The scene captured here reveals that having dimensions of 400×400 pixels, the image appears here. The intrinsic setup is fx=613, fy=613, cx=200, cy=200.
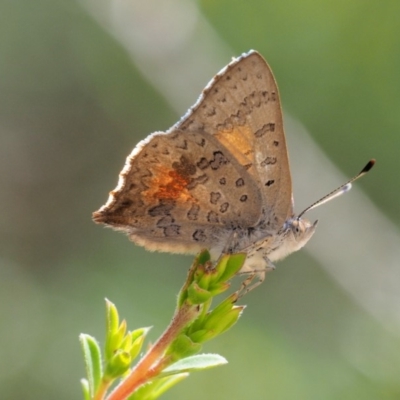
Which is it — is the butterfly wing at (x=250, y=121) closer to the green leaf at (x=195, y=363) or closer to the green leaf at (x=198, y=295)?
the green leaf at (x=198, y=295)

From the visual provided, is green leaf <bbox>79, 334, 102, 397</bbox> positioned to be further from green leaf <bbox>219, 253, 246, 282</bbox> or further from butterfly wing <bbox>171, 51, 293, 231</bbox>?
butterfly wing <bbox>171, 51, 293, 231</bbox>

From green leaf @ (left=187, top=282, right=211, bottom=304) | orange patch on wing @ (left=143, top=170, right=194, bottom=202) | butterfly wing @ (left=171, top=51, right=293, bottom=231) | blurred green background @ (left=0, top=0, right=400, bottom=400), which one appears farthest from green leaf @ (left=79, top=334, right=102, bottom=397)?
blurred green background @ (left=0, top=0, right=400, bottom=400)

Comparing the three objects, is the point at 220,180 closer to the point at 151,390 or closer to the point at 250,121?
the point at 250,121

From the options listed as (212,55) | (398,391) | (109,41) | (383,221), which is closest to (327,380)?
(398,391)

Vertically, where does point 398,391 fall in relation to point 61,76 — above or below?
below

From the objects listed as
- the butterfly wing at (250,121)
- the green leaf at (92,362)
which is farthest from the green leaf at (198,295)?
the butterfly wing at (250,121)

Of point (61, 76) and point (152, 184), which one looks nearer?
point (152, 184)

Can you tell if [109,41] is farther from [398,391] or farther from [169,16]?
[398,391]
